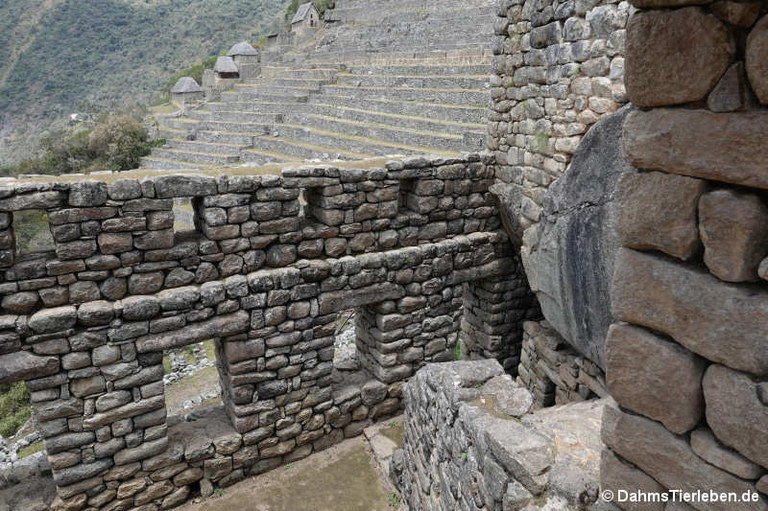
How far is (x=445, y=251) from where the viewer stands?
6637mm

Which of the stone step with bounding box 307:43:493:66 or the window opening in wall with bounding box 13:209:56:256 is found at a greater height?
the stone step with bounding box 307:43:493:66

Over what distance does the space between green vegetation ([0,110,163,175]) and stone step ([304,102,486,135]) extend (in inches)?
466

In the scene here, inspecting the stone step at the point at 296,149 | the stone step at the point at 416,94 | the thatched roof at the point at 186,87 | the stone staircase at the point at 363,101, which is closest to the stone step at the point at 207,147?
the stone staircase at the point at 363,101

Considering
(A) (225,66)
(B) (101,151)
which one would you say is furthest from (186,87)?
(B) (101,151)

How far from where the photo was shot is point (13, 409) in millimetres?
12562

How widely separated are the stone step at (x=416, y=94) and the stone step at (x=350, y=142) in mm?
3236

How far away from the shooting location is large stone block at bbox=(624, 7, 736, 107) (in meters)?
1.55

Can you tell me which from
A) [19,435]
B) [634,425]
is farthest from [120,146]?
[634,425]

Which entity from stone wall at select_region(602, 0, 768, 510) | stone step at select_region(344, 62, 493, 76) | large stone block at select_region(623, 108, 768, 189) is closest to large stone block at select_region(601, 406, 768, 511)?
stone wall at select_region(602, 0, 768, 510)

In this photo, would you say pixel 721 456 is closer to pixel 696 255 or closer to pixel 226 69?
pixel 696 255

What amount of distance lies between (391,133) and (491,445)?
18.0m

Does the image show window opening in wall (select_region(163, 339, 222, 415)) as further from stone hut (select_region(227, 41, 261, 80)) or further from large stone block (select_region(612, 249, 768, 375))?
stone hut (select_region(227, 41, 261, 80))

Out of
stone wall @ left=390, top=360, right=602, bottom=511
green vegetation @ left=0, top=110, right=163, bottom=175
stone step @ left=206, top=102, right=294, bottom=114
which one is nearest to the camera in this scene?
stone wall @ left=390, top=360, right=602, bottom=511

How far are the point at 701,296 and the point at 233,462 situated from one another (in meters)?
5.44
